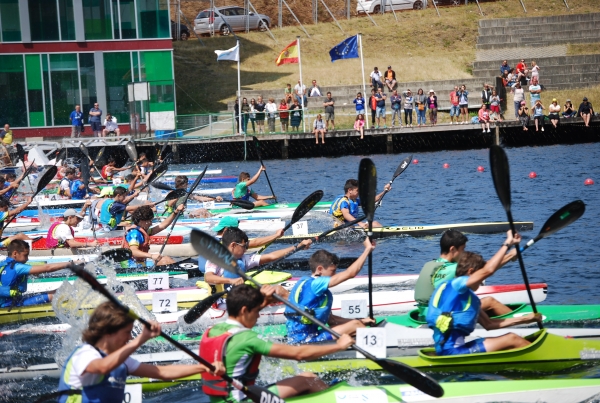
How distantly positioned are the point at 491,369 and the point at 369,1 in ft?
166

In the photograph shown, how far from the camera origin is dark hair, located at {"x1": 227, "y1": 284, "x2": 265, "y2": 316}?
6855 mm

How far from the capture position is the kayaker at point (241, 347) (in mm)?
6734

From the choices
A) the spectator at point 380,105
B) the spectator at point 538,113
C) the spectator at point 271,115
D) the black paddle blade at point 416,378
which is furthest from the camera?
the spectator at point 380,105

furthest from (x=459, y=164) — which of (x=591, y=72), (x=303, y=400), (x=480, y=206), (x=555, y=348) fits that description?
(x=303, y=400)

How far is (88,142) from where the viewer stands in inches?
1407

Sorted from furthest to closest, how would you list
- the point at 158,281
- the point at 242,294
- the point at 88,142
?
1. the point at 88,142
2. the point at 158,281
3. the point at 242,294

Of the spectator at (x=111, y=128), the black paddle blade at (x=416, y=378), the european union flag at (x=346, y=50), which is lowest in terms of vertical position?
the black paddle blade at (x=416, y=378)

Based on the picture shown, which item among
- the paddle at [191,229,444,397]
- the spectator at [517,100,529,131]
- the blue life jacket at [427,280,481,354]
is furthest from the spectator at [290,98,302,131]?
the paddle at [191,229,444,397]

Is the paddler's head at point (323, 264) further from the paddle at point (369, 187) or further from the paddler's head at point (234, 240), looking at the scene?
the paddler's head at point (234, 240)

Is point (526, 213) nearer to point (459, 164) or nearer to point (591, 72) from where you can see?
point (459, 164)

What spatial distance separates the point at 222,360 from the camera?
267 inches

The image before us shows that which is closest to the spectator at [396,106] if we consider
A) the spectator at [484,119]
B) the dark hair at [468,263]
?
the spectator at [484,119]

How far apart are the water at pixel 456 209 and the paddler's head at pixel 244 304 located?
2.22m

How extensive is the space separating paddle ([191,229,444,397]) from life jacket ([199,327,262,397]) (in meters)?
0.68
